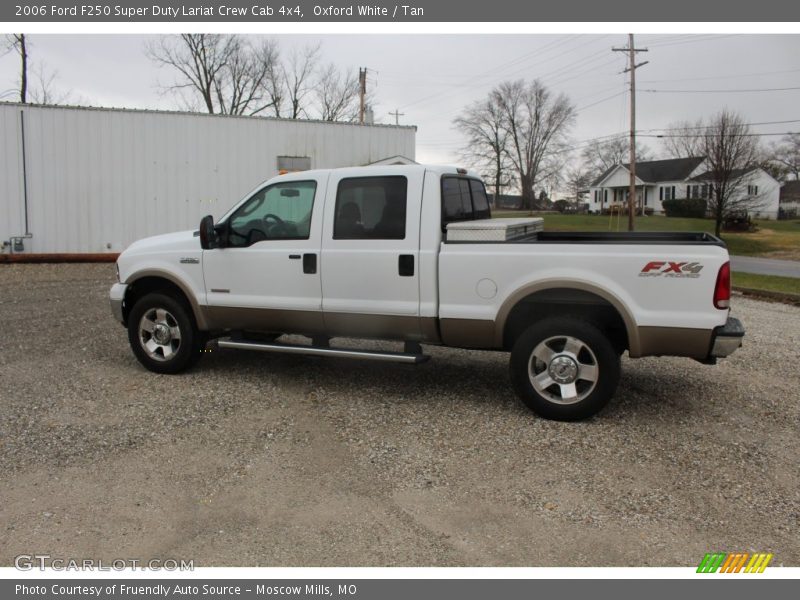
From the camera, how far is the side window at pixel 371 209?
5.85m

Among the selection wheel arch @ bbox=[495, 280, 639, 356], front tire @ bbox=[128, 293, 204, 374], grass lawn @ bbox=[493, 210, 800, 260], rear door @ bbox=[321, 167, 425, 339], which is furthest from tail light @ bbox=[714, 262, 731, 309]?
grass lawn @ bbox=[493, 210, 800, 260]

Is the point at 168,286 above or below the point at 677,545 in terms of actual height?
above

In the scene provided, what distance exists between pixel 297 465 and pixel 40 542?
163 cm

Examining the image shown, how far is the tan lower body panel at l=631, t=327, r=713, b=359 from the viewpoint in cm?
493

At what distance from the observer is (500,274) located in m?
5.41

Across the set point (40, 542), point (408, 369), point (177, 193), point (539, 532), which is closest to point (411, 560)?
point (539, 532)

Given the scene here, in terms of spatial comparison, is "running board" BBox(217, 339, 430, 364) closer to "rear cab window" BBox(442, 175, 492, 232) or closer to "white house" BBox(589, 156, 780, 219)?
"rear cab window" BBox(442, 175, 492, 232)

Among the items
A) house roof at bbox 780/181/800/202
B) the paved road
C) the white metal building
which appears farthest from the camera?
house roof at bbox 780/181/800/202

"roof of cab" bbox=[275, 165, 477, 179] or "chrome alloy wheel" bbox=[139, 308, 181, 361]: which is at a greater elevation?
"roof of cab" bbox=[275, 165, 477, 179]

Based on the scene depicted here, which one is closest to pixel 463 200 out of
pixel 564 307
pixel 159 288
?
pixel 564 307

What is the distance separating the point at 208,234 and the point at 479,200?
2715 mm

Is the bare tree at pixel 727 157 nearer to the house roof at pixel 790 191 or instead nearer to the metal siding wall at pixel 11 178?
the metal siding wall at pixel 11 178

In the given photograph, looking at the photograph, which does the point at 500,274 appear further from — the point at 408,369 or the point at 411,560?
the point at 411,560

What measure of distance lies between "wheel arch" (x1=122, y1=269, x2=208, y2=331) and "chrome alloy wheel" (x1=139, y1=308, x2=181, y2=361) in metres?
0.24
